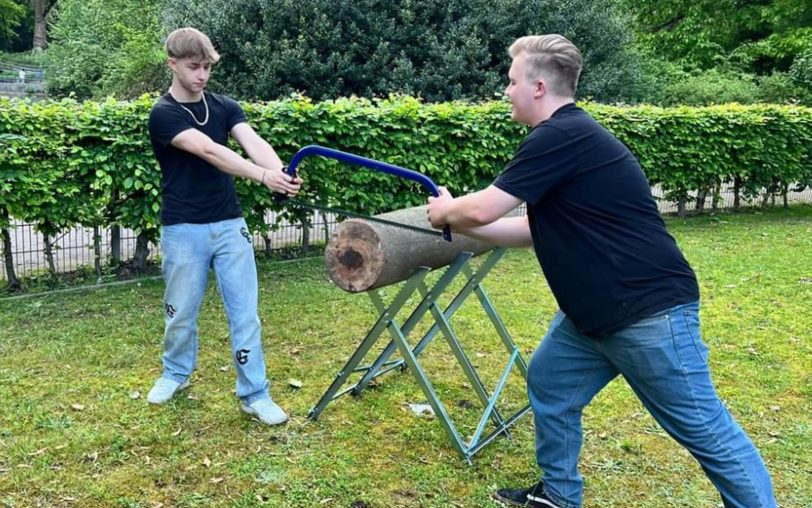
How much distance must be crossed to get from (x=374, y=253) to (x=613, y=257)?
1271mm

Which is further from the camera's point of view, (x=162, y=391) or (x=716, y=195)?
(x=716, y=195)

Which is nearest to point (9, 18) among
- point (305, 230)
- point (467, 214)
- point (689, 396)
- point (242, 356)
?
point (305, 230)

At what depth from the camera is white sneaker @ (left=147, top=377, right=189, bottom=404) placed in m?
4.44

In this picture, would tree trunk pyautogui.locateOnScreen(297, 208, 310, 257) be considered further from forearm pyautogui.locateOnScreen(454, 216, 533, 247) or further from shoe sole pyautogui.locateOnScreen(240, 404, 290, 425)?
forearm pyautogui.locateOnScreen(454, 216, 533, 247)

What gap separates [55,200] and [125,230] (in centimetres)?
107

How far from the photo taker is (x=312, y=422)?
4.31 m

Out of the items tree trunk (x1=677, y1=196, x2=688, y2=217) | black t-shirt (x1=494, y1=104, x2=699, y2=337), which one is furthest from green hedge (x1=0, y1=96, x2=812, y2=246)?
black t-shirt (x1=494, y1=104, x2=699, y2=337)

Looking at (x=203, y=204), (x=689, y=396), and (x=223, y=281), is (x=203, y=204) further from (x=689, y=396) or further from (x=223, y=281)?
(x=689, y=396)

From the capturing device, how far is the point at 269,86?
13.0 meters

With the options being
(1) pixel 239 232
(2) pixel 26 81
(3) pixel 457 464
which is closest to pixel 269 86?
(1) pixel 239 232

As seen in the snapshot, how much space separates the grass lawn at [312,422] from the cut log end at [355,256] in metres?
0.93

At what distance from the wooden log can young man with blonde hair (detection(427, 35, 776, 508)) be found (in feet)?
2.56

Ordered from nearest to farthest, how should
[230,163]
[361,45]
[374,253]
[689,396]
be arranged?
[689,396]
[374,253]
[230,163]
[361,45]

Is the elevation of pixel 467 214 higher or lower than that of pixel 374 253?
higher
